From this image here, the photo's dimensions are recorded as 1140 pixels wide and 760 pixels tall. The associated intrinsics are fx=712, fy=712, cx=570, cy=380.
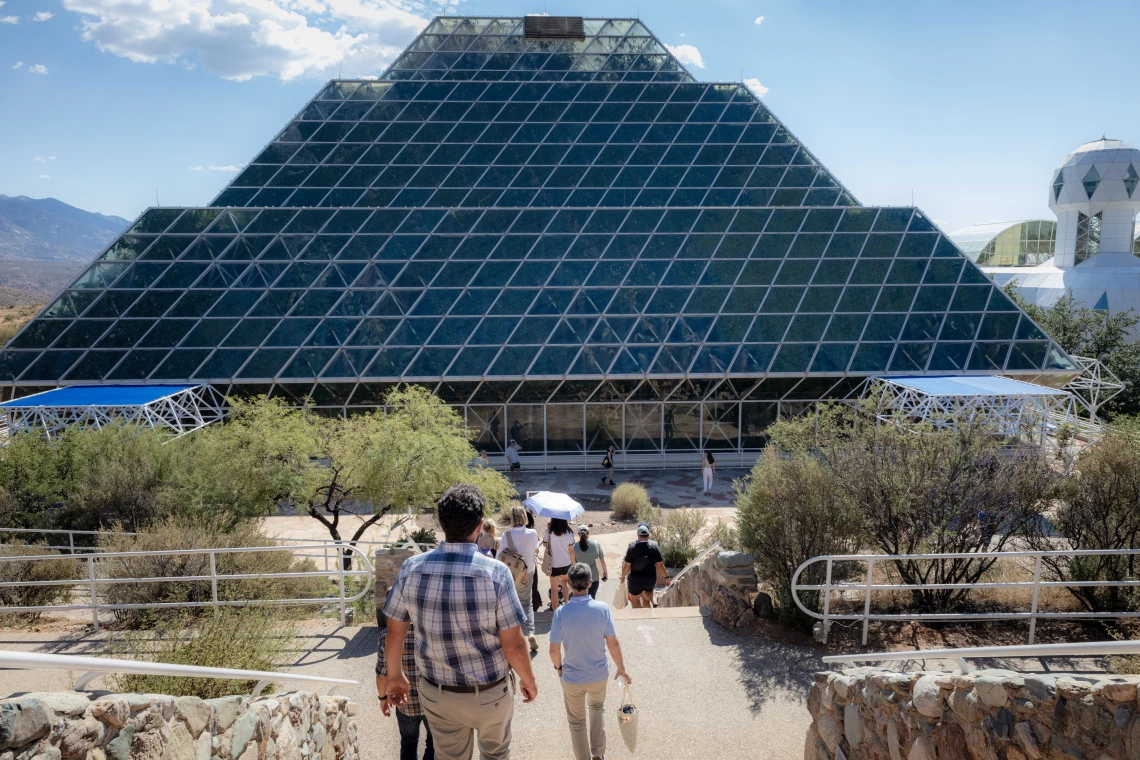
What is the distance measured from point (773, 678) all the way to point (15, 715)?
262 inches

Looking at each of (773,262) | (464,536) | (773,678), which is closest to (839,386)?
(773,262)

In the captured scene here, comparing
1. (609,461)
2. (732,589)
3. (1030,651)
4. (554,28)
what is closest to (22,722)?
(1030,651)

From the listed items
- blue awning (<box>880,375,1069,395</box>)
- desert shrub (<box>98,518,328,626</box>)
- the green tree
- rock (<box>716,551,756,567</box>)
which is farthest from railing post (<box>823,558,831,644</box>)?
the green tree

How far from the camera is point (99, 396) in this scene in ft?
66.1

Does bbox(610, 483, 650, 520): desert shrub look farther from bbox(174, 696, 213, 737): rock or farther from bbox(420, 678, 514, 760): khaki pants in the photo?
bbox(174, 696, 213, 737): rock

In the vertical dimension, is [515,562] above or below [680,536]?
above

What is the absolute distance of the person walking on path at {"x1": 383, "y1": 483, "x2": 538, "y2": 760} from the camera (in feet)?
13.6

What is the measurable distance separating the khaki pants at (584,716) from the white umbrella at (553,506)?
398 centimetres

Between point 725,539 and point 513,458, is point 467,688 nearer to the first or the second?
point 725,539

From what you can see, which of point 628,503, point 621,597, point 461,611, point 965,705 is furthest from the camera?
point 628,503

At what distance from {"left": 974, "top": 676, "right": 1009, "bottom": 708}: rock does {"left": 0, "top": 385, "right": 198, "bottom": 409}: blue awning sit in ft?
66.1

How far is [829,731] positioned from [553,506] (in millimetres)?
4952

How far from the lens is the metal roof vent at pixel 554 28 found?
3281 centimetres

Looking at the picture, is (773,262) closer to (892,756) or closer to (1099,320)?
(1099,320)
